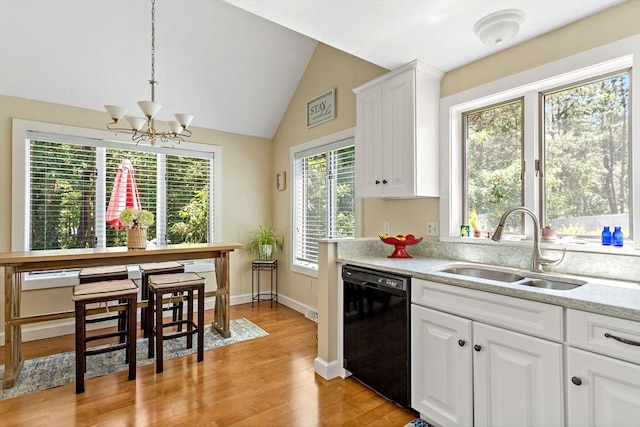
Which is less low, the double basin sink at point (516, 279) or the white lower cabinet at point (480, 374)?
the double basin sink at point (516, 279)

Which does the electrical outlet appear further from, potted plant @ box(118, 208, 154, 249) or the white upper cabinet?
potted plant @ box(118, 208, 154, 249)

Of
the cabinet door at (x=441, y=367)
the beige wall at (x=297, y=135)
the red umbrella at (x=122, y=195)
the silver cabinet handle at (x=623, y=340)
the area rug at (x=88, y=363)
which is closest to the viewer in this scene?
the silver cabinet handle at (x=623, y=340)

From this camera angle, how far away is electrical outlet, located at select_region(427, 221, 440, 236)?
8.87ft

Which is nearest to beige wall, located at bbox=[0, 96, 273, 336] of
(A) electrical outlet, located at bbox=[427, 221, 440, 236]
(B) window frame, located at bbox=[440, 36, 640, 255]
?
(A) electrical outlet, located at bbox=[427, 221, 440, 236]

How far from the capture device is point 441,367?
1.90 metres

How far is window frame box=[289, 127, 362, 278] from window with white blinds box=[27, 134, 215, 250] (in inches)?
42.3

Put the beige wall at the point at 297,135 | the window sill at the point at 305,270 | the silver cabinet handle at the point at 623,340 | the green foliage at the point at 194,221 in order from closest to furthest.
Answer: the silver cabinet handle at the point at 623,340 < the beige wall at the point at 297,135 < the window sill at the point at 305,270 < the green foliage at the point at 194,221

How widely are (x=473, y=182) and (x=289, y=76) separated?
2.71m

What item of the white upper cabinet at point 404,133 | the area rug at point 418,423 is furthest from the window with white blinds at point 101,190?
the area rug at point 418,423

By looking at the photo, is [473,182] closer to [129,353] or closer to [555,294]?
[555,294]

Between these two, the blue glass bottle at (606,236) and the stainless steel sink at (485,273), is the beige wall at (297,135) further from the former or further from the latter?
the blue glass bottle at (606,236)

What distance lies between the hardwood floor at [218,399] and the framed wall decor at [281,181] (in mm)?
2316

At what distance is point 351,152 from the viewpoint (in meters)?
3.58

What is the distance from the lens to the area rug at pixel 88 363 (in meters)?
2.48
